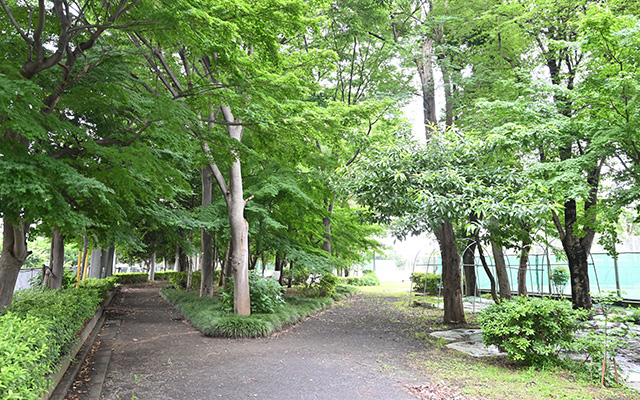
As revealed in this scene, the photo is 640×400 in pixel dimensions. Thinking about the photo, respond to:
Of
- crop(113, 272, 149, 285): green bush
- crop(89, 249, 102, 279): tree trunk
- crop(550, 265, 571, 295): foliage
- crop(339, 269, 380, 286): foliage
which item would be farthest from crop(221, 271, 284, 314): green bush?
crop(113, 272, 149, 285): green bush

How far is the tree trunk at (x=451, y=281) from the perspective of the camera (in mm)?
10602

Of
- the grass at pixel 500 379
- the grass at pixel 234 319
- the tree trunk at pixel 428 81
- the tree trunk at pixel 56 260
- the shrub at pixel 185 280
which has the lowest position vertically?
the grass at pixel 500 379

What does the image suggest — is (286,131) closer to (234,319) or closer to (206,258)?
(234,319)

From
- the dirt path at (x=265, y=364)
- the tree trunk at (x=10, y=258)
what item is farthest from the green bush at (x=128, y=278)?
the tree trunk at (x=10, y=258)

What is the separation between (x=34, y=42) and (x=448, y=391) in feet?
22.7

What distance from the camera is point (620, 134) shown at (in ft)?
24.8

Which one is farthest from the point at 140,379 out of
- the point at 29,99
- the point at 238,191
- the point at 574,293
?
the point at 574,293

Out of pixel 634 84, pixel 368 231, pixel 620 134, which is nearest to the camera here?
pixel 634 84

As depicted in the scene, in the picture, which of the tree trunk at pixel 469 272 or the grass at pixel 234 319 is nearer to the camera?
the grass at pixel 234 319

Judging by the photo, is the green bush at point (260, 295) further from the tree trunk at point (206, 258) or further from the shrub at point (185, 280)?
the shrub at point (185, 280)

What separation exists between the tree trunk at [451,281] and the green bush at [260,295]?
15.6 ft

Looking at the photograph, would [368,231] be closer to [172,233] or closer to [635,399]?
[172,233]

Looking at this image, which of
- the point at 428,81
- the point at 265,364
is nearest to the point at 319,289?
the point at 428,81

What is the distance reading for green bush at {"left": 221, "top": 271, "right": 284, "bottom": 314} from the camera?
34.4ft
